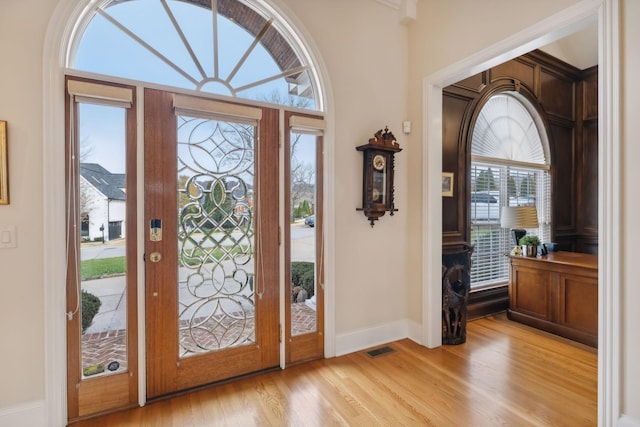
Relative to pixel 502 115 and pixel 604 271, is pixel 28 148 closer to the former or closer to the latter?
pixel 604 271

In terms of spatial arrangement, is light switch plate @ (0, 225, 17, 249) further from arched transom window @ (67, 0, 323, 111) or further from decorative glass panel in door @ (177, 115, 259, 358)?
arched transom window @ (67, 0, 323, 111)

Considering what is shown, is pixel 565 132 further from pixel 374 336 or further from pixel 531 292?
pixel 374 336

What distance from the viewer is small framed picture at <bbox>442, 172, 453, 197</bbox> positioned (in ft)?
11.3

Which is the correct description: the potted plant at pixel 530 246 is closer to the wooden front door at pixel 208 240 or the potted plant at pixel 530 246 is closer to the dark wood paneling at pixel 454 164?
the dark wood paneling at pixel 454 164

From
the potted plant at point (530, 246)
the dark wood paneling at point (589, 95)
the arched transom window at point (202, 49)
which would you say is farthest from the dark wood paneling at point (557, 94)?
the arched transom window at point (202, 49)

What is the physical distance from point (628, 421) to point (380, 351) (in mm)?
1664

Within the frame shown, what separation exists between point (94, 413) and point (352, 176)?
2.53 meters

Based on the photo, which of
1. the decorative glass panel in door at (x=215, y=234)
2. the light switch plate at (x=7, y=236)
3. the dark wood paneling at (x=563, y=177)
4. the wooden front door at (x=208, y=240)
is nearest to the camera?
the light switch plate at (x=7, y=236)

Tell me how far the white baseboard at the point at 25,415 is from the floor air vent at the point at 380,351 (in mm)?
2330

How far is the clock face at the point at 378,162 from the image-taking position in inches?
115

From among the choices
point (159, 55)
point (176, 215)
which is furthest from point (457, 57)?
point (176, 215)

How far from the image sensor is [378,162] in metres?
2.96

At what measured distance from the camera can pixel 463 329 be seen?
124 inches

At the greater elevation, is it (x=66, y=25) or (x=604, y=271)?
(x=66, y=25)
